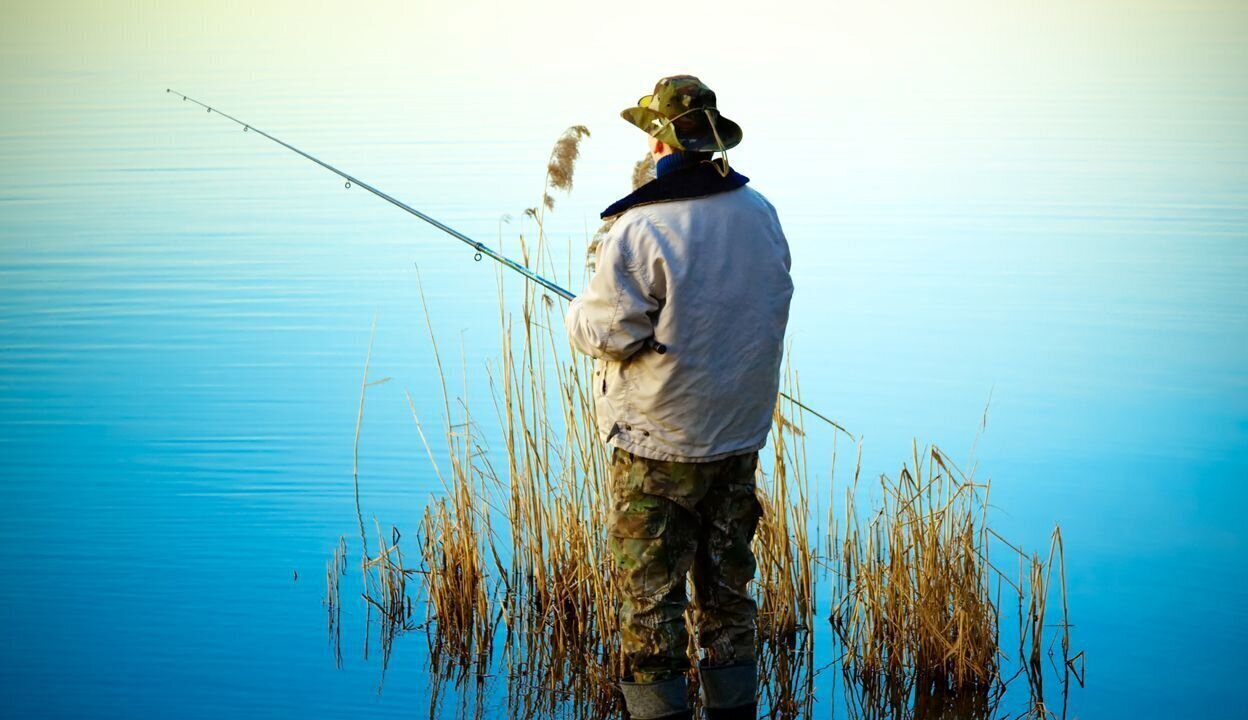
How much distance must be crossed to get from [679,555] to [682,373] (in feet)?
1.38

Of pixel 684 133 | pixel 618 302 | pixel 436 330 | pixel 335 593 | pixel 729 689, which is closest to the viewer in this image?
pixel 618 302

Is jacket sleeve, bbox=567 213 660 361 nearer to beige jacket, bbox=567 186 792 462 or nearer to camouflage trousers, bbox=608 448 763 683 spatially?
beige jacket, bbox=567 186 792 462

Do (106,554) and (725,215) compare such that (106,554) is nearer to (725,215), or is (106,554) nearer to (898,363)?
(725,215)

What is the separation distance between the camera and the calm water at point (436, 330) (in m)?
4.94

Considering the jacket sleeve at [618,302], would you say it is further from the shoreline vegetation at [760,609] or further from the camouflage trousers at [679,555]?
the shoreline vegetation at [760,609]

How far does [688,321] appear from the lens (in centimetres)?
314

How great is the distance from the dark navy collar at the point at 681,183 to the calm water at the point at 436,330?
1758mm

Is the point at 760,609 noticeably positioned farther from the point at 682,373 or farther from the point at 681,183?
the point at 681,183

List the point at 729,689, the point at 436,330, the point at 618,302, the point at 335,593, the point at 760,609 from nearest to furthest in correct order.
A: 1. the point at 618,302
2. the point at 729,689
3. the point at 760,609
4. the point at 335,593
5. the point at 436,330

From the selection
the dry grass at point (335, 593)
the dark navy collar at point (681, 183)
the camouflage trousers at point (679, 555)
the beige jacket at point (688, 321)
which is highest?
the dark navy collar at point (681, 183)

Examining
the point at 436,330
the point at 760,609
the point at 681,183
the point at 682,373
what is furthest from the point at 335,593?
the point at 436,330

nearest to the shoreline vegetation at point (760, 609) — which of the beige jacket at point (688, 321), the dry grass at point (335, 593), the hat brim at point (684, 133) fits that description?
the dry grass at point (335, 593)

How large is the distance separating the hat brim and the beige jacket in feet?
0.45

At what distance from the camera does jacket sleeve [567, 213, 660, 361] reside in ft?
10.2
